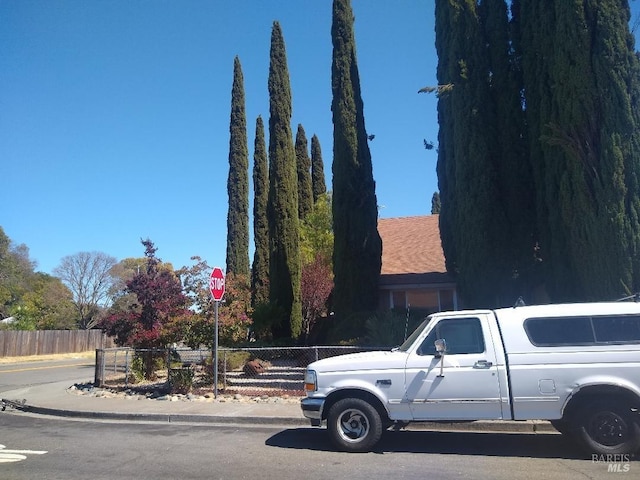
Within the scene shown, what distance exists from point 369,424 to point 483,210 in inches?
362

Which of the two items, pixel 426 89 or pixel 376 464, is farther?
pixel 426 89

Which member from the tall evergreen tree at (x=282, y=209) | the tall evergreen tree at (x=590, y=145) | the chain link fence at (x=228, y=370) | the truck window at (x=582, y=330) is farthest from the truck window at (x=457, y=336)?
the tall evergreen tree at (x=282, y=209)

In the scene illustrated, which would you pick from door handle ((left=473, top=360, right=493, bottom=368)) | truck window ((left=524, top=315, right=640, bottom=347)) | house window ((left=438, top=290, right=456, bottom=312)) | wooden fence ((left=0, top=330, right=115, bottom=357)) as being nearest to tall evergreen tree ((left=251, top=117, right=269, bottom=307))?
house window ((left=438, top=290, right=456, bottom=312))

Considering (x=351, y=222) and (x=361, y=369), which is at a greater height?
(x=351, y=222)

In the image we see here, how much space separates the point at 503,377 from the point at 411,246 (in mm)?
16083

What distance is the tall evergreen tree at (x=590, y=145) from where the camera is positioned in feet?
34.6

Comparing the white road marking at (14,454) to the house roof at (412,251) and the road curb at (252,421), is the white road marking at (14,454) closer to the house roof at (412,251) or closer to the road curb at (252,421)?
the road curb at (252,421)

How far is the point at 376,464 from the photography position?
669cm

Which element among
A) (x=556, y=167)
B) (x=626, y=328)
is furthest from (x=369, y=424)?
(x=556, y=167)

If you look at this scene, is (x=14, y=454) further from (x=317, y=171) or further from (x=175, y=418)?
(x=317, y=171)

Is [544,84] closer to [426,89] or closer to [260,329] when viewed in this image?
[426,89]

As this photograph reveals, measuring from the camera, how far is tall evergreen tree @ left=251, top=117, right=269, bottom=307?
2564 centimetres

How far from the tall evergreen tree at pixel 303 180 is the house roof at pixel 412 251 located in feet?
23.5

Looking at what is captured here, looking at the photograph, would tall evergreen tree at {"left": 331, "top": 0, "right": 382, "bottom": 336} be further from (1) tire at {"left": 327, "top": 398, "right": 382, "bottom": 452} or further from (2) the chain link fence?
(1) tire at {"left": 327, "top": 398, "right": 382, "bottom": 452}
